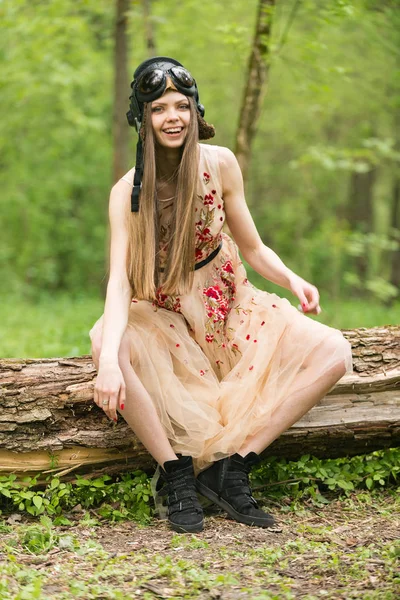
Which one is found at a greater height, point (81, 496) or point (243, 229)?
point (243, 229)

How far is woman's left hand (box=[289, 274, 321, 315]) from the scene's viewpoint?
342 centimetres

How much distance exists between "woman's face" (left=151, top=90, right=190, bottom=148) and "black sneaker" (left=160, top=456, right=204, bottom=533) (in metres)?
1.47

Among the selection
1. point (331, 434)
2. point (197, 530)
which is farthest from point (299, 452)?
point (197, 530)

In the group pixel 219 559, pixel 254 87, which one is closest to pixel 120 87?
pixel 254 87

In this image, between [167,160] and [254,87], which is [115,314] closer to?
[167,160]

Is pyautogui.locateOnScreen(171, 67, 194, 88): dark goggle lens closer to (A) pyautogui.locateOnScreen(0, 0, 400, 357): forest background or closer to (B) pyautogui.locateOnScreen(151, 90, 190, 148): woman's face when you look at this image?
(B) pyautogui.locateOnScreen(151, 90, 190, 148): woman's face

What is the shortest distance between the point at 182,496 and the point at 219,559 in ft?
1.58

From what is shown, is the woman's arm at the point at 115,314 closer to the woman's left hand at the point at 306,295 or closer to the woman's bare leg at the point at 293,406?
the woman's bare leg at the point at 293,406

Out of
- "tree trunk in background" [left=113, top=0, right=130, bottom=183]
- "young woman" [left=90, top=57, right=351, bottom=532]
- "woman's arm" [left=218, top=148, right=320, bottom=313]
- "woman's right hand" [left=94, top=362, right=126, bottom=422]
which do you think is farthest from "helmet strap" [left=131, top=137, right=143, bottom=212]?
"tree trunk in background" [left=113, top=0, right=130, bottom=183]

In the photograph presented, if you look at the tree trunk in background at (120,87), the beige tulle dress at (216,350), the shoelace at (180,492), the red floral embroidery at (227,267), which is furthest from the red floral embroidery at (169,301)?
the tree trunk in background at (120,87)

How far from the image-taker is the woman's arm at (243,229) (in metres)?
3.63

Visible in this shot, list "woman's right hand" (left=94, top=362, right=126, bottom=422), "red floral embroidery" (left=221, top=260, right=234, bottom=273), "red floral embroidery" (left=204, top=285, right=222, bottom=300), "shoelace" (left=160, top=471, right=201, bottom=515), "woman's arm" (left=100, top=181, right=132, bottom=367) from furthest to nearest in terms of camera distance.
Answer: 1. "red floral embroidery" (left=221, top=260, right=234, bottom=273)
2. "red floral embroidery" (left=204, top=285, right=222, bottom=300)
3. "shoelace" (left=160, top=471, right=201, bottom=515)
4. "woman's arm" (left=100, top=181, right=132, bottom=367)
5. "woman's right hand" (left=94, top=362, right=126, bottom=422)

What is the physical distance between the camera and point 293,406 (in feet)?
11.3

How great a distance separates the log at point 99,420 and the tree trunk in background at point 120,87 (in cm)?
503
